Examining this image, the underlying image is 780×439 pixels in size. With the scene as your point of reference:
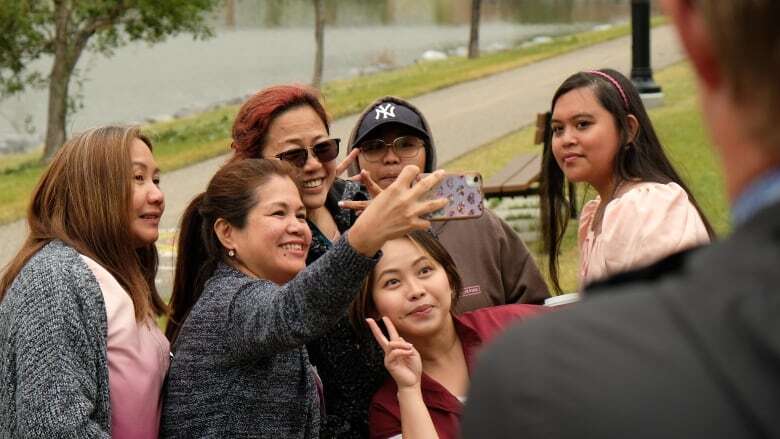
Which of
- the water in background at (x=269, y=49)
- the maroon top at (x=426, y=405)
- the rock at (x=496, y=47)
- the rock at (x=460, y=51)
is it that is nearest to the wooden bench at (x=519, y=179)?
the maroon top at (x=426, y=405)

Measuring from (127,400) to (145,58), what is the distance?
91.3 ft

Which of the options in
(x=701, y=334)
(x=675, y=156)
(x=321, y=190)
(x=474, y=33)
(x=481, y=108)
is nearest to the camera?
(x=701, y=334)

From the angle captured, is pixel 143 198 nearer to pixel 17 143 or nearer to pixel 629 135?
pixel 629 135

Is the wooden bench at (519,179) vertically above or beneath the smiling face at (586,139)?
beneath

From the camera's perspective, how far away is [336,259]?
2.90 m

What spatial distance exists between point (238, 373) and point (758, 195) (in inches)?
88.9

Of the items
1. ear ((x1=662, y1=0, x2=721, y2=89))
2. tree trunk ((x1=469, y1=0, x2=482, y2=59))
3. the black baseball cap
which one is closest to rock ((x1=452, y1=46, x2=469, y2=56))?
tree trunk ((x1=469, y1=0, x2=482, y2=59))

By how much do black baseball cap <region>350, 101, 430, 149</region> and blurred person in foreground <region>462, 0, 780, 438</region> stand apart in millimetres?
3214

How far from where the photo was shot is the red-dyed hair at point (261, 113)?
4051 mm

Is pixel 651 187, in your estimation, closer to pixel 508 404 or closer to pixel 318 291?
pixel 318 291

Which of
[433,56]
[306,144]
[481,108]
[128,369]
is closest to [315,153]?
[306,144]

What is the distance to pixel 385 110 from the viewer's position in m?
4.45

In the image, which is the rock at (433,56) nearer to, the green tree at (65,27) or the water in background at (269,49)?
the water in background at (269,49)

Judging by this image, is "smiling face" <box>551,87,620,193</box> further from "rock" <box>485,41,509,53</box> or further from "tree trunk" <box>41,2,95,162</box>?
"rock" <box>485,41,509,53</box>
